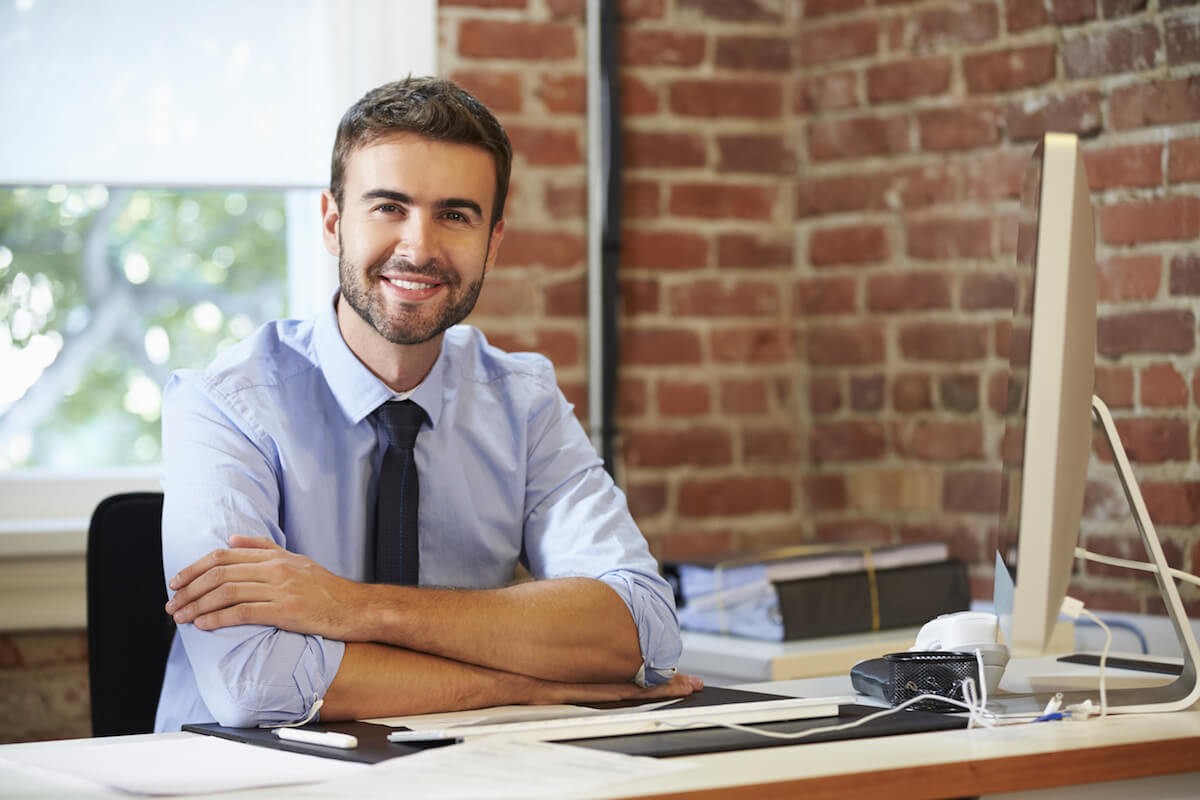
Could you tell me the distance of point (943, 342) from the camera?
2.73 meters

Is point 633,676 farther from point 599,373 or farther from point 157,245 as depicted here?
point 157,245

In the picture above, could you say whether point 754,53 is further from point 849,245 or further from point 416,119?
point 416,119

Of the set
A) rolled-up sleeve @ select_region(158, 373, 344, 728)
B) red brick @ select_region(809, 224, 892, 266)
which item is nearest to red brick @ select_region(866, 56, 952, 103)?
red brick @ select_region(809, 224, 892, 266)

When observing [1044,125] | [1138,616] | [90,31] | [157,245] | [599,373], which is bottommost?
[1138,616]

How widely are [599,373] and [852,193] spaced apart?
592 mm

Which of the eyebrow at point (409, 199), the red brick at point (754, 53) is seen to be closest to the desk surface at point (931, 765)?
the eyebrow at point (409, 199)

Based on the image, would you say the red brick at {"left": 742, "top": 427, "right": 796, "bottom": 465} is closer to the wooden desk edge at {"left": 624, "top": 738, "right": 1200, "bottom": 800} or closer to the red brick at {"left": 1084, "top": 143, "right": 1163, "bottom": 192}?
the red brick at {"left": 1084, "top": 143, "right": 1163, "bottom": 192}

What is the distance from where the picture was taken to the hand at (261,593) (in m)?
1.52

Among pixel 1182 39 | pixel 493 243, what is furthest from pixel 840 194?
pixel 493 243

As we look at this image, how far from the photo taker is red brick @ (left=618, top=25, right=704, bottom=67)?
283 centimetres

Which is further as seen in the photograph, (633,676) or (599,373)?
(599,373)

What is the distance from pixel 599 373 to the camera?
2.79 metres

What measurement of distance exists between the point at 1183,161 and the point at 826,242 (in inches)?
29.3

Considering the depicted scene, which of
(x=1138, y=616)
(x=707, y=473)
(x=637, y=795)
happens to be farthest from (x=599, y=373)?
(x=637, y=795)
